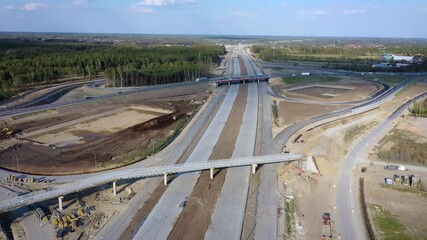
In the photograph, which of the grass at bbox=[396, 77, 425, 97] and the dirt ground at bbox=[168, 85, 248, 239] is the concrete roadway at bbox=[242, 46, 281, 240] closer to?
the dirt ground at bbox=[168, 85, 248, 239]

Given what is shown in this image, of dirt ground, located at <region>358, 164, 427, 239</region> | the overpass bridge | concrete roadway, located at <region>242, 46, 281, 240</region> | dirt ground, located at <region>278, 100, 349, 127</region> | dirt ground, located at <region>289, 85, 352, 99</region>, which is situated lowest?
dirt ground, located at <region>358, 164, 427, 239</region>

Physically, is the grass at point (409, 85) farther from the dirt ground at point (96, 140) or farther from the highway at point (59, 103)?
the highway at point (59, 103)

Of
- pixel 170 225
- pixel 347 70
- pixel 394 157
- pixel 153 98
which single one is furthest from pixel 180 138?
pixel 347 70

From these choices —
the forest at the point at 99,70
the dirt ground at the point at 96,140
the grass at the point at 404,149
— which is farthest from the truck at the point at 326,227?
the forest at the point at 99,70

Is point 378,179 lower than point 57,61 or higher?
lower

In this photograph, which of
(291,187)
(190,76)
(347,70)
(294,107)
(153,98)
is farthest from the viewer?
(347,70)

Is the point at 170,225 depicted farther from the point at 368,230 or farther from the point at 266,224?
the point at 368,230

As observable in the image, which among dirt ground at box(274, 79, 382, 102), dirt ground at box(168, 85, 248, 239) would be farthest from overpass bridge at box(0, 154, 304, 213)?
dirt ground at box(274, 79, 382, 102)
